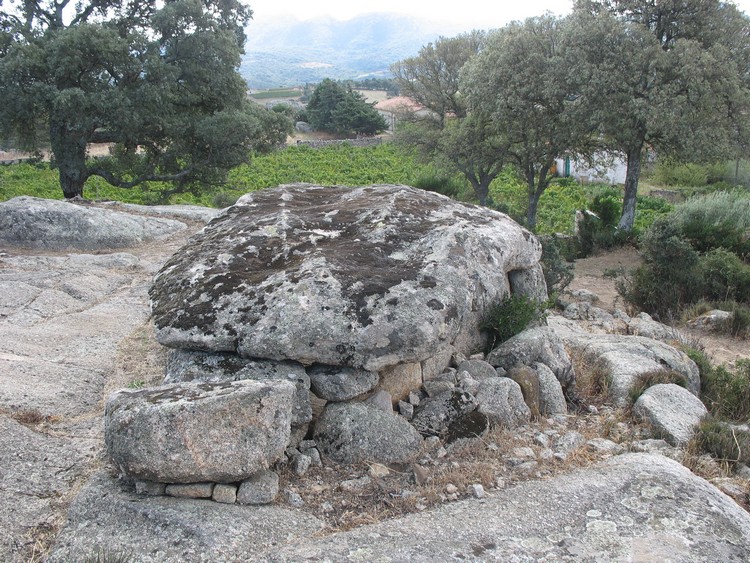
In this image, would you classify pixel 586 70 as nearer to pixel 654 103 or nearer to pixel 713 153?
pixel 654 103

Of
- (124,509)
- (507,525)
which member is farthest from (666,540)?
(124,509)

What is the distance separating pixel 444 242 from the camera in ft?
20.0

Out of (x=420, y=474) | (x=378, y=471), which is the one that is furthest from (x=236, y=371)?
(x=420, y=474)

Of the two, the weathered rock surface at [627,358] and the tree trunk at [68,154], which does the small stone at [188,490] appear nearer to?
the weathered rock surface at [627,358]

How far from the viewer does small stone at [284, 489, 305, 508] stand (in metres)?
4.13

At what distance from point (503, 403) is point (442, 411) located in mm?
567

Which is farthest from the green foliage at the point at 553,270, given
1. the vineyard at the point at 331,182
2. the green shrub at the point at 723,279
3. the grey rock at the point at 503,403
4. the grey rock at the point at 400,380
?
the vineyard at the point at 331,182

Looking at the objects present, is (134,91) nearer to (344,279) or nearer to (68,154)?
(68,154)

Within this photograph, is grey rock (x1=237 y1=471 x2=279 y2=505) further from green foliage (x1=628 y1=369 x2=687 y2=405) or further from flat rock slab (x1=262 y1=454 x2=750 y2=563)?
Result: green foliage (x1=628 y1=369 x2=687 y2=405)

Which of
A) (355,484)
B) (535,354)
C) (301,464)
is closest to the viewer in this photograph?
(355,484)

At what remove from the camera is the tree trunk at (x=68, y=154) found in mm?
17984

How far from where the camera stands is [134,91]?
58.0 ft

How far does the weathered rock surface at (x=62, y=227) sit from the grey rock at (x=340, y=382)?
8.12 metres

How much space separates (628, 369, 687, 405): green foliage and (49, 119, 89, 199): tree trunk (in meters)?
16.3
